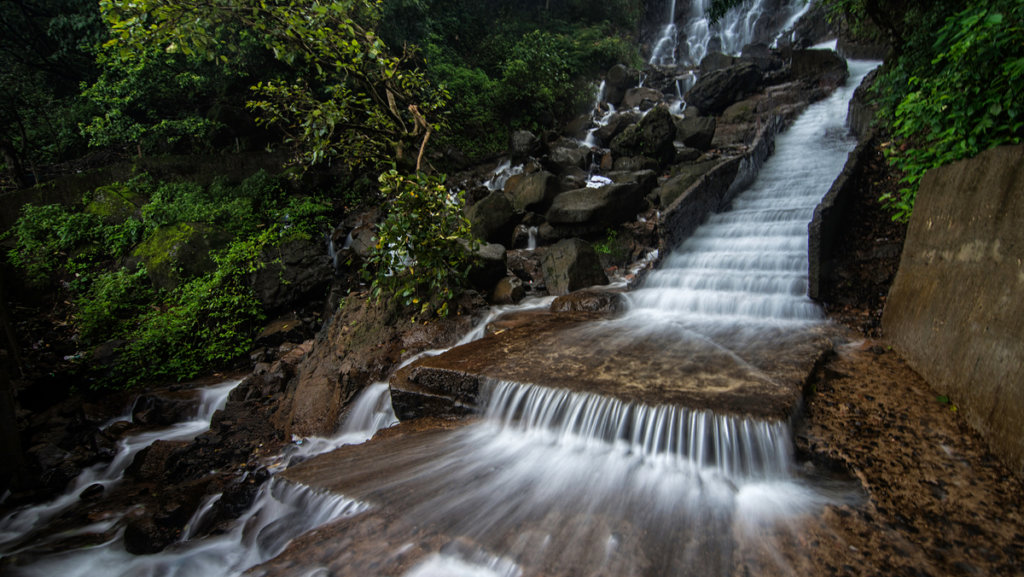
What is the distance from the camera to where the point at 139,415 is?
571 cm

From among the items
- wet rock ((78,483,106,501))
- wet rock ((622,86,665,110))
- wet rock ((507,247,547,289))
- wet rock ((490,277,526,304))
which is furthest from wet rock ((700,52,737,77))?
wet rock ((78,483,106,501))

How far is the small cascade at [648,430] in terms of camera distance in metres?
2.71

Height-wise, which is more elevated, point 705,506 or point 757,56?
point 757,56

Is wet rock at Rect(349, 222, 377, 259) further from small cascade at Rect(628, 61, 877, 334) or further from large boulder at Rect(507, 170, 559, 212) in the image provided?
small cascade at Rect(628, 61, 877, 334)

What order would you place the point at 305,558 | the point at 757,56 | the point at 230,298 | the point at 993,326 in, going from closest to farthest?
the point at 305,558
the point at 993,326
the point at 230,298
the point at 757,56

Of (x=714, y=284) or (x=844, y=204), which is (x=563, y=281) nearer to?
(x=714, y=284)

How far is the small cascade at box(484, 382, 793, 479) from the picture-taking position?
8.90 ft

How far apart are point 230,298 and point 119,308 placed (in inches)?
72.9

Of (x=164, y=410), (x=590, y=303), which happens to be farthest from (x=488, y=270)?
(x=164, y=410)

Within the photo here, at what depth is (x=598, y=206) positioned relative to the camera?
8.45m

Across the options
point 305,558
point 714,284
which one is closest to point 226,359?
point 305,558

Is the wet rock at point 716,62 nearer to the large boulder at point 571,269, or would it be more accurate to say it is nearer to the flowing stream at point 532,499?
the large boulder at point 571,269

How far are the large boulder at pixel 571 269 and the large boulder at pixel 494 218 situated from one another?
188cm

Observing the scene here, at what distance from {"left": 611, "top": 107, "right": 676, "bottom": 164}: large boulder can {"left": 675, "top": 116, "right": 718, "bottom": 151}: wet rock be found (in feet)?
1.92
